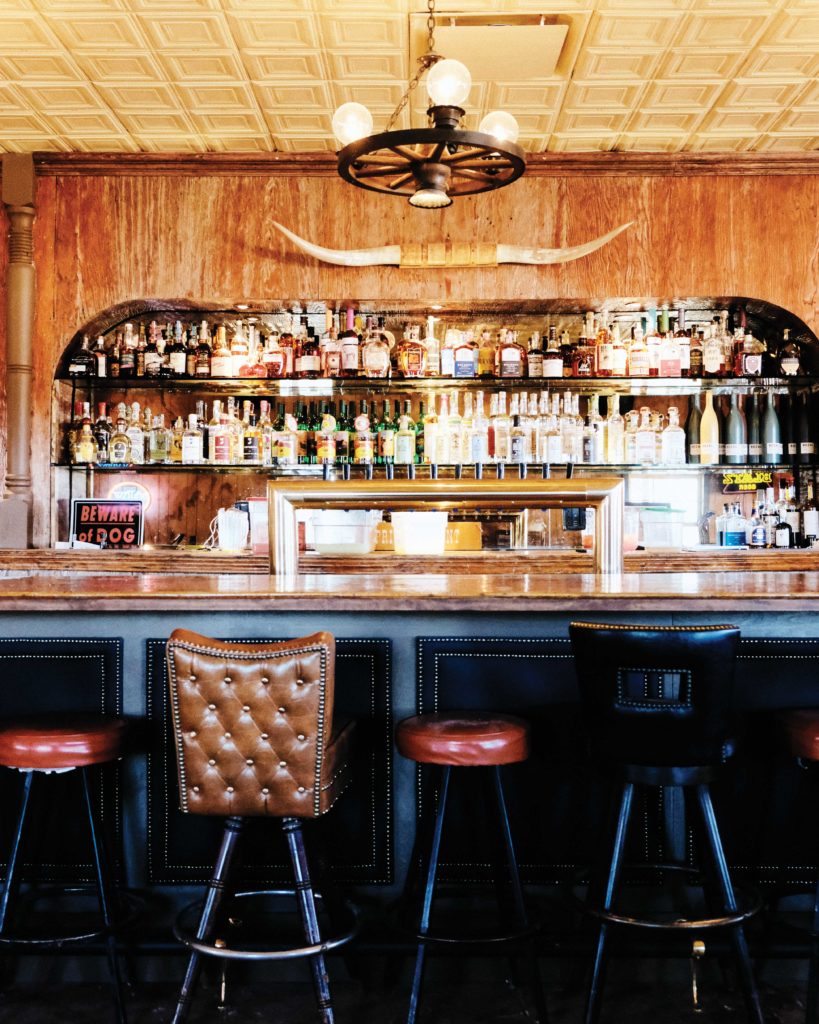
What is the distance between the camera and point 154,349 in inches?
215

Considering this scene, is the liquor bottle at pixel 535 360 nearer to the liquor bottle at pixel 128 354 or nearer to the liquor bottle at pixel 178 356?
the liquor bottle at pixel 178 356

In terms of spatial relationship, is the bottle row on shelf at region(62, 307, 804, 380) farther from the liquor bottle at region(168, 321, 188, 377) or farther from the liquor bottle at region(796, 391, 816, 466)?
the liquor bottle at region(796, 391, 816, 466)

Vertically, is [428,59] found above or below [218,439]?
above

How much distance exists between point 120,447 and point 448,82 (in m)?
3.10

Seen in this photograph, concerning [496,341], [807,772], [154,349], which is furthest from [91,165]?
[807,772]

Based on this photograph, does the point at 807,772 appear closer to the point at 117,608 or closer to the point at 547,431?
the point at 117,608

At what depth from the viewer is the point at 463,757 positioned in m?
2.17

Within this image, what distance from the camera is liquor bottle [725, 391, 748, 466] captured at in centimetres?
537

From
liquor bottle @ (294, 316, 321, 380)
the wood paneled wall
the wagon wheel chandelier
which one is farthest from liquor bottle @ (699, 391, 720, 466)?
the wagon wheel chandelier

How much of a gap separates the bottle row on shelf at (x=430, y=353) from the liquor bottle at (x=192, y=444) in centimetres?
27

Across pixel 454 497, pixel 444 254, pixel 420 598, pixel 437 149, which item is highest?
A: pixel 444 254

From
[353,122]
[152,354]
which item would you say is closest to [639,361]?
[353,122]

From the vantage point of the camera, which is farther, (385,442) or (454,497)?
(385,442)

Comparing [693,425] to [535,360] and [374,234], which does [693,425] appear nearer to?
[535,360]
